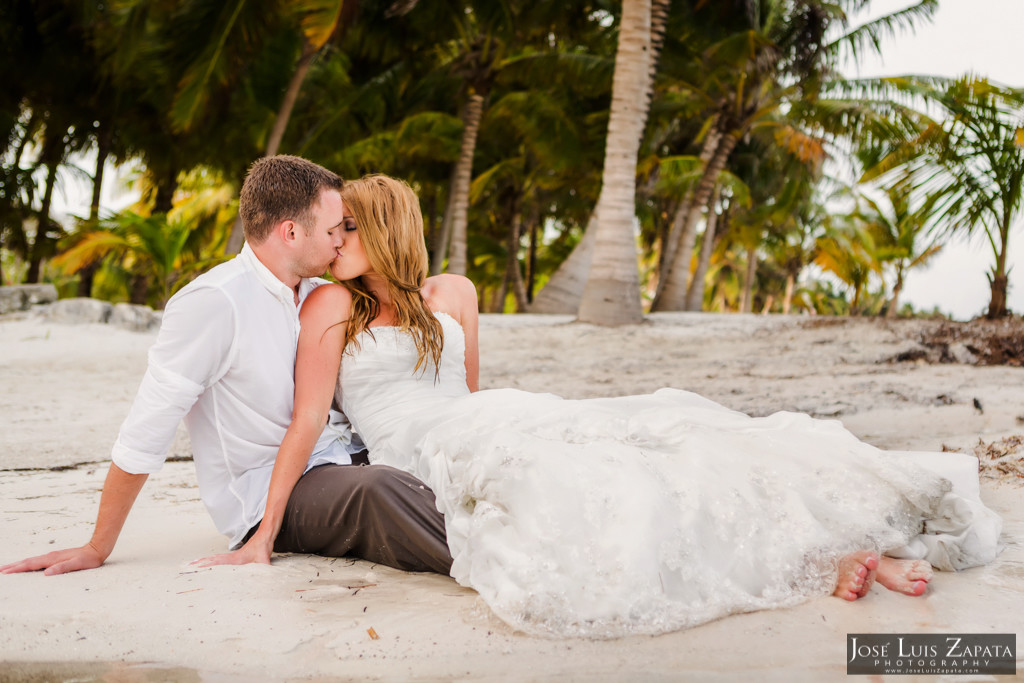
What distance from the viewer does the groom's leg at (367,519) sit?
222 cm

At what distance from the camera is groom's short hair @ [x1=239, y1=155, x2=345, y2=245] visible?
2.30 metres

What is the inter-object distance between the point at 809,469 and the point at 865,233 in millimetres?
25828

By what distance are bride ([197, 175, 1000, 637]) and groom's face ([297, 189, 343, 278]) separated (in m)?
0.07

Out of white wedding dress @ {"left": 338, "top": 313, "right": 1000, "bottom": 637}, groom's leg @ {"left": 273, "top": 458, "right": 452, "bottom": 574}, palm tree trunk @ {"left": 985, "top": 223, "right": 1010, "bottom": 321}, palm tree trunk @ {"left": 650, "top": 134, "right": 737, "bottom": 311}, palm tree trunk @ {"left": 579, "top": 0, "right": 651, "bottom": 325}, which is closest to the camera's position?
white wedding dress @ {"left": 338, "top": 313, "right": 1000, "bottom": 637}

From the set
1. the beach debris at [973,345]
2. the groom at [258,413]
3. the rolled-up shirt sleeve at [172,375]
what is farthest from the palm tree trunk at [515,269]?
the rolled-up shirt sleeve at [172,375]

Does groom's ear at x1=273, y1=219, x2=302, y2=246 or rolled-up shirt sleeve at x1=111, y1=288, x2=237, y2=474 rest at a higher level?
groom's ear at x1=273, y1=219, x2=302, y2=246

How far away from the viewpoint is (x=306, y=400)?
2357mm

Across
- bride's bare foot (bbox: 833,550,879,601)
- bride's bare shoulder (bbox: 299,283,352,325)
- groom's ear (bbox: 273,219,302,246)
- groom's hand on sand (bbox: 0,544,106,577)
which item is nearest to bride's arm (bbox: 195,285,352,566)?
bride's bare shoulder (bbox: 299,283,352,325)

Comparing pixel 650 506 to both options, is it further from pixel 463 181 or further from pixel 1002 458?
pixel 463 181

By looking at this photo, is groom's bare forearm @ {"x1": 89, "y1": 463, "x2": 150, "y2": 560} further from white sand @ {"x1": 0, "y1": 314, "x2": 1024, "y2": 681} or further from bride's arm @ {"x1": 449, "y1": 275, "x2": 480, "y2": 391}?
bride's arm @ {"x1": 449, "y1": 275, "x2": 480, "y2": 391}

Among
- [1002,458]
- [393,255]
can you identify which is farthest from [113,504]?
[1002,458]

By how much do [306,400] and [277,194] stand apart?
666 millimetres

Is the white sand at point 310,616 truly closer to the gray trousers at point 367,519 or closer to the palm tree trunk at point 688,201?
the gray trousers at point 367,519

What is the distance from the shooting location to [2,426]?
4730 mm
